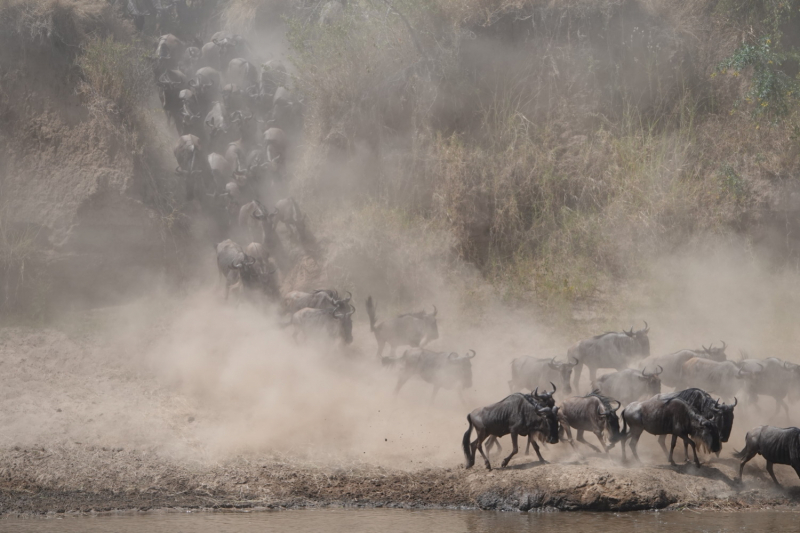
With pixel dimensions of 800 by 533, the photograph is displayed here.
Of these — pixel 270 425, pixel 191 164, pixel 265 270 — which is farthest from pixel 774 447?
pixel 191 164

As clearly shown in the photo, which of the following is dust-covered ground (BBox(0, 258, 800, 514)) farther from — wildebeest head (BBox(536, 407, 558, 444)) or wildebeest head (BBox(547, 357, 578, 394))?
wildebeest head (BBox(547, 357, 578, 394))

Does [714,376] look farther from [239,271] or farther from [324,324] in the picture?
[239,271]

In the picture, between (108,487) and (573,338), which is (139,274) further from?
(573,338)

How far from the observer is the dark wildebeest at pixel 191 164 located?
18891 millimetres

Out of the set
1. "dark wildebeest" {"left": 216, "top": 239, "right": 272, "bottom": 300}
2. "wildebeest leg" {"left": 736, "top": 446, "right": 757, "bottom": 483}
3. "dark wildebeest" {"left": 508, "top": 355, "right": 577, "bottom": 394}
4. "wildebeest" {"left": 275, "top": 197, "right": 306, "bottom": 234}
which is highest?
"wildebeest" {"left": 275, "top": 197, "right": 306, "bottom": 234}

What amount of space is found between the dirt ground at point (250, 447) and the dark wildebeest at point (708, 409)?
0.40m

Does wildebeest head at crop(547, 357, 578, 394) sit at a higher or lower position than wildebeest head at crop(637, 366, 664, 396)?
higher

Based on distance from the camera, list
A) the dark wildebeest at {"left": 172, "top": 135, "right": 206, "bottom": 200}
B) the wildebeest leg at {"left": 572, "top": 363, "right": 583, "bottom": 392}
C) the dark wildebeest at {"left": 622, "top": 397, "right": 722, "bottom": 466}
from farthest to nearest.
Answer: the dark wildebeest at {"left": 172, "top": 135, "right": 206, "bottom": 200} < the wildebeest leg at {"left": 572, "top": 363, "right": 583, "bottom": 392} < the dark wildebeest at {"left": 622, "top": 397, "right": 722, "bottom": 466}

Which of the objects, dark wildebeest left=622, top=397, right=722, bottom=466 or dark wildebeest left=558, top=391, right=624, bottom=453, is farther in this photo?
dark wildebeest left=558, top=391, right=624, bottom=453

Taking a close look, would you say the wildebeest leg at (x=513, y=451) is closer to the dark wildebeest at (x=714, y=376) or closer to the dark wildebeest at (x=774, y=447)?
the dark wildebeest at (x=774, y=447)

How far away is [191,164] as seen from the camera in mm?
18938

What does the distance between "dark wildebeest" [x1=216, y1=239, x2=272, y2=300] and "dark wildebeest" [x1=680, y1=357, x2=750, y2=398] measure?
837 centimetres

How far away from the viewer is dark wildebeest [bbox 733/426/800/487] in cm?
908

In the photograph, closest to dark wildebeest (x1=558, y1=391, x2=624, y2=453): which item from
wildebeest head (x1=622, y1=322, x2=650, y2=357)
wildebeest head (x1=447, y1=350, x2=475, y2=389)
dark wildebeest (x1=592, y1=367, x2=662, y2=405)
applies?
dark wildebeest (x1=592, y1=367, x2=662, y2=405)
